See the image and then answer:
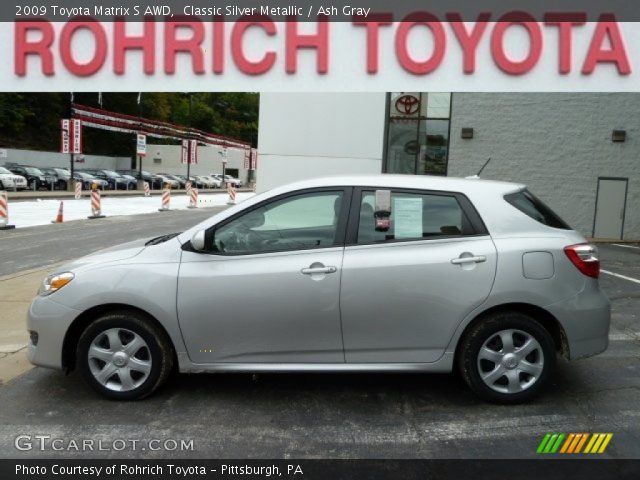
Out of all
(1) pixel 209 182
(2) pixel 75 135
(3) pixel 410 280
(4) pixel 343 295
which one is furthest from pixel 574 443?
(1) pixel 209 182

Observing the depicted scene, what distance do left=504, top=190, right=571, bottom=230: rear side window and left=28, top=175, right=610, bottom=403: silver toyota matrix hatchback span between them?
21 mm

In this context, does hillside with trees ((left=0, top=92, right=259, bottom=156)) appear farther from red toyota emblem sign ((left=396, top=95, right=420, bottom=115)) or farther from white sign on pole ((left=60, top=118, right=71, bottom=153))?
red toyota emblem sign ((left=396, top=95, right=420, bottom=115))

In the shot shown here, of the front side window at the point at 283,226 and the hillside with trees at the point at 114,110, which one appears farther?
the hillside with trees at the point at 114,110

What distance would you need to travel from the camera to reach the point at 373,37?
253 inches

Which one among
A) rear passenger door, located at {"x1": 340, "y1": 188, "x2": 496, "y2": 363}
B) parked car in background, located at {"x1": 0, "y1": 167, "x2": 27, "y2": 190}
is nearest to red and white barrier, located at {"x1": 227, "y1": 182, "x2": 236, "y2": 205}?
parked car in background, located at {"x1": 0, "y1": 167, "x2": 27, "y2": 190}

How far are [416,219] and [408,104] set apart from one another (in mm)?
13827

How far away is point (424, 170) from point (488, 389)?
1411 cm

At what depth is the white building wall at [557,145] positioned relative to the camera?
57.1ft

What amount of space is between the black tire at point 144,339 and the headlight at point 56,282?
14.0 inches

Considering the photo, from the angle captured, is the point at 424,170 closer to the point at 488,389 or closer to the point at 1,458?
the point at 488,389

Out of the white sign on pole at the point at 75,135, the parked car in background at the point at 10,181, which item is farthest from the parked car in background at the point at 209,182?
the parked car in background at the point at 10,181

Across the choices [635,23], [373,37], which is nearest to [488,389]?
[373,37]

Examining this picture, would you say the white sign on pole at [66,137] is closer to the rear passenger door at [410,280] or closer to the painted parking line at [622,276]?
the painted parking line at [622,276]

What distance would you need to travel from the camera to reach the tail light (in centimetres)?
418
